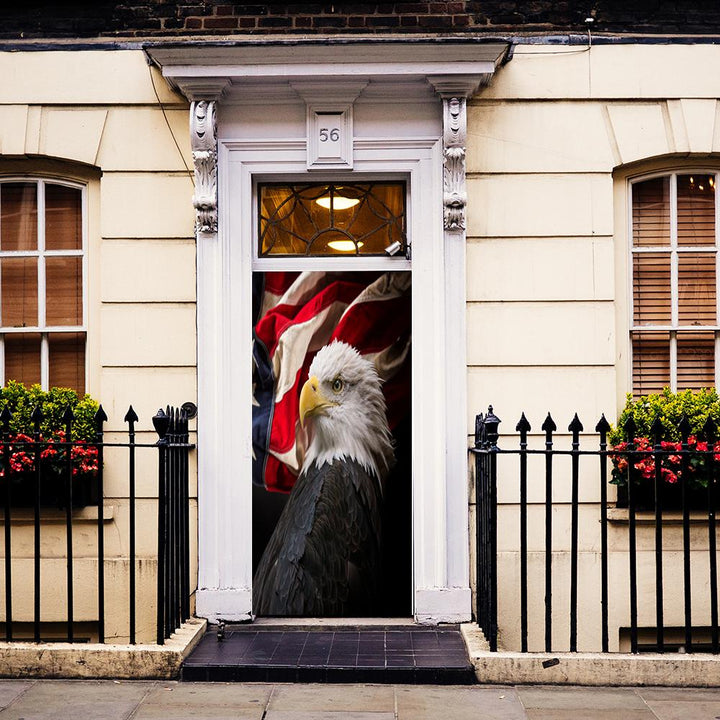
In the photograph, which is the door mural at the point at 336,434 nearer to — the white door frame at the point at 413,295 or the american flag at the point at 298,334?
the american flag at the point at 298,334

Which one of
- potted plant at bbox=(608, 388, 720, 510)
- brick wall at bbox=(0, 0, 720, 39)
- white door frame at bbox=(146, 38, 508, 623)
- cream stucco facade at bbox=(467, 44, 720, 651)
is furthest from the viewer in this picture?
brick wall at bbox=(0, 0, 720, 39)

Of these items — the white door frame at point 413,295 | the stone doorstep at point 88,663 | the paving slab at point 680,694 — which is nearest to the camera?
the paving slab at point 680,694

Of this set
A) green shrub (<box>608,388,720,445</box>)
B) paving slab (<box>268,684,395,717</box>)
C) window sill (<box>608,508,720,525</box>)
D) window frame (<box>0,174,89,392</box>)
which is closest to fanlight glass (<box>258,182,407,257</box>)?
window frame (<box>0,174,89,392</box>)

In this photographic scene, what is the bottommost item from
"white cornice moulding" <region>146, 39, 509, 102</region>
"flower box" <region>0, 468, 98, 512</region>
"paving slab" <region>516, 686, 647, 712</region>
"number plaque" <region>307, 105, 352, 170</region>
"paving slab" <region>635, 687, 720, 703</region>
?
"paving slab" <region>635, 687, 720, 703</region>

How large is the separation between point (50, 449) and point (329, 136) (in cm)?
291

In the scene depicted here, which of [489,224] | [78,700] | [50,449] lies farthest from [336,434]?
[78,700]

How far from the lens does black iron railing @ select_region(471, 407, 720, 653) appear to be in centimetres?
→ 548

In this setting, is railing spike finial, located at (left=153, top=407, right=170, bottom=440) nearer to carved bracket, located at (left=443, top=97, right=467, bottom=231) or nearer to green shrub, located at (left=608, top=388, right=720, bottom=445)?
carved bracket, located at (left=443, top=97, right=467, bottom=231)

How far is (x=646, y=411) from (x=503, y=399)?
98 centimetres

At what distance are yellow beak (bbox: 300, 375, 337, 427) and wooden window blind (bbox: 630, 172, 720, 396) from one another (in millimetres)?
2311

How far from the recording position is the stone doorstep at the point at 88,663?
5539 mm

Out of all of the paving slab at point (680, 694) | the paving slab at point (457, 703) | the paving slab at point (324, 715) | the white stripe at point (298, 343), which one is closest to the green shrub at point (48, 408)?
the white stripe at point (298, 343)

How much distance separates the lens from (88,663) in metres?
5.54

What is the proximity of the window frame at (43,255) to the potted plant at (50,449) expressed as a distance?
326 mm
